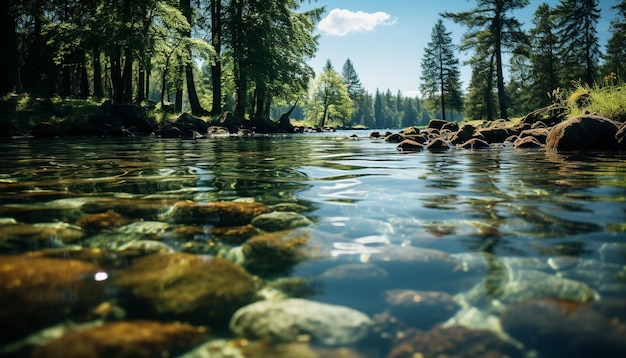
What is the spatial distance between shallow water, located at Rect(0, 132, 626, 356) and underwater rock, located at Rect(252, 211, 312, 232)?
0.10 m

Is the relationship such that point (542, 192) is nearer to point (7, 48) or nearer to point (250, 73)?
point (7, 48)

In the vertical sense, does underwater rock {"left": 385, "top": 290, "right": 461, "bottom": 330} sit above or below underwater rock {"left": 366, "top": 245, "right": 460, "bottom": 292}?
below

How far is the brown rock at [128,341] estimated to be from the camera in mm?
1105

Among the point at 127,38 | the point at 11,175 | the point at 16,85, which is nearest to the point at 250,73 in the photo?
the point at 127,38

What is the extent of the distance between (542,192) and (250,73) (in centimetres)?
2398

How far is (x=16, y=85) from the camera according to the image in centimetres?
1788

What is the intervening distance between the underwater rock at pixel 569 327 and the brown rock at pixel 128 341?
3.54 feet

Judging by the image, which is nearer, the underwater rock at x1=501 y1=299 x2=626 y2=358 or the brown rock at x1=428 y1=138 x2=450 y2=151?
the underwater rock at x1=501 y1=299 x2=626 y2=358

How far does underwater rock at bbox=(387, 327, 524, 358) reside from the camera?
116cm

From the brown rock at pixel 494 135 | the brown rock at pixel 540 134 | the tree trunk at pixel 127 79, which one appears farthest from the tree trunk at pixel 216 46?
the brown rock at pixel 540 134

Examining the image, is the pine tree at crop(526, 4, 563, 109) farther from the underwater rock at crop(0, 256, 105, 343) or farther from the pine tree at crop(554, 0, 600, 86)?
the underwater rock at crop(0, 256, 105, 343)

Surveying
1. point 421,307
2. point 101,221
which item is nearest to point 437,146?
point 101,221

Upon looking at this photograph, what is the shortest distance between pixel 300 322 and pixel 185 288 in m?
0.51

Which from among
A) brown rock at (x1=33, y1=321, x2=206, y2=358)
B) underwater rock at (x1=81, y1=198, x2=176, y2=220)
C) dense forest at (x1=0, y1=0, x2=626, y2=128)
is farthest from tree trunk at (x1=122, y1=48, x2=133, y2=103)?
brown rock at (x1=33, y1=321, x2=206, y2=358)
